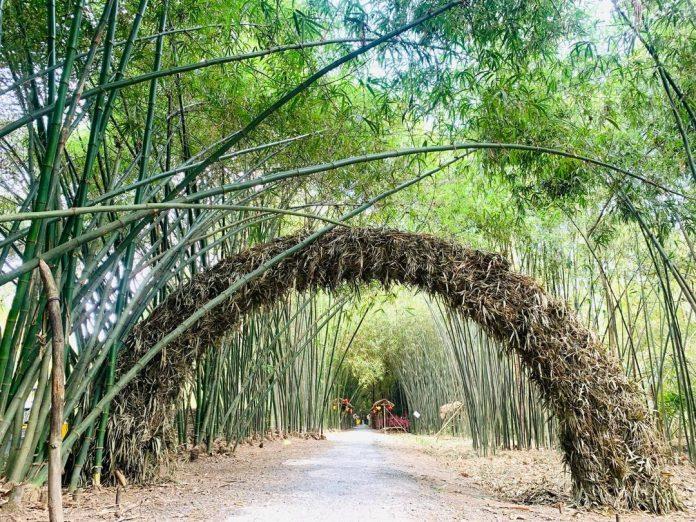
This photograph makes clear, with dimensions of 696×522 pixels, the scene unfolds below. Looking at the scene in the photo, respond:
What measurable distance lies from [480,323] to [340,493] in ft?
4.55

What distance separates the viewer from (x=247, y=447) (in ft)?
18.9

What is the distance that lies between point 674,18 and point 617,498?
8.62 feet

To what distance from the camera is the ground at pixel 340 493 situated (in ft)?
8.63

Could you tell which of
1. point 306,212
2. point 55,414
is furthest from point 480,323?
point 55,414

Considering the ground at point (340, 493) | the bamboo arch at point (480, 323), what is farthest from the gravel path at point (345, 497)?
the bamboo arch at point (480, 323)

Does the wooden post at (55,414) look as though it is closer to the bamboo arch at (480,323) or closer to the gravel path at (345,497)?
the gravel path at (345,497)

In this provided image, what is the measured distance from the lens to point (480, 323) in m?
3.52

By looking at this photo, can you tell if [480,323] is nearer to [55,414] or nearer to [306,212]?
[306,212]

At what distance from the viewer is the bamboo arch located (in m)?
3.10

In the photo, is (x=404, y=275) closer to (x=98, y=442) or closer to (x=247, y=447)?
(x=98, y=442)

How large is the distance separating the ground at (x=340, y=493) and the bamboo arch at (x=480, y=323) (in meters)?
0.23

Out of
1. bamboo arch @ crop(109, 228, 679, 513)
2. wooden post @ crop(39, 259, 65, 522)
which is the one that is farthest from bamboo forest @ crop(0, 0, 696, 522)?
wooden post @ crop(39, 259, 65, 522)

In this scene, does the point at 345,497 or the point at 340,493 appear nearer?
the point at 345,497

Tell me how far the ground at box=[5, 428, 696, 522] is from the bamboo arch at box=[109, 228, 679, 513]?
0.74 ft
